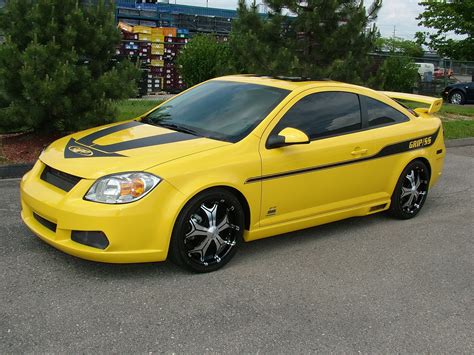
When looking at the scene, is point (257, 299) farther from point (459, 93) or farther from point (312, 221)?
point (459, 93)

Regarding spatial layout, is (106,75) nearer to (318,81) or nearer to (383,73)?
(318,81)

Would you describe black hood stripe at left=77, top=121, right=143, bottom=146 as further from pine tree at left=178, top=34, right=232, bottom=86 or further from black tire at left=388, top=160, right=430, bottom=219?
pine tree at left=178, top=34, right=232, bottom=86

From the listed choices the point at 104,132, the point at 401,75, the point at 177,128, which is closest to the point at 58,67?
the point at 104,132

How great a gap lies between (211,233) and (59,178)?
1206mm

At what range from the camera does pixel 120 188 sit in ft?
12.6

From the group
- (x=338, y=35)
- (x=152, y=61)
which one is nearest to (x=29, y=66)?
(x=338, y=35)

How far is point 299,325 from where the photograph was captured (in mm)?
3510

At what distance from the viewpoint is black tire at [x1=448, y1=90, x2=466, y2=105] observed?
21.6 metres

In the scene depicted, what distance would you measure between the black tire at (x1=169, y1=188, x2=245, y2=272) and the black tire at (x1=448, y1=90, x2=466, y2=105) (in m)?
19.6

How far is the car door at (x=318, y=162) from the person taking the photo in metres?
4.53

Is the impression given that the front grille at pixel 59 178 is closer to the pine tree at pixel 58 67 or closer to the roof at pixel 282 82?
the roof at pixel 282 82

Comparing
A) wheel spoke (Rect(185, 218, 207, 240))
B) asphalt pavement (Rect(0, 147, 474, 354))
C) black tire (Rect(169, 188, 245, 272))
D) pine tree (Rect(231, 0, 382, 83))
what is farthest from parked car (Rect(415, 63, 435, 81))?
wheel spoke (Rect(185, 218, 207, 240))

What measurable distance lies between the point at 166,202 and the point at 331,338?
143 cm

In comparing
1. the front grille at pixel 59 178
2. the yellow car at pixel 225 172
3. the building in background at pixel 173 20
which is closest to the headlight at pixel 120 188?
the yellow car at pixel 225 172
